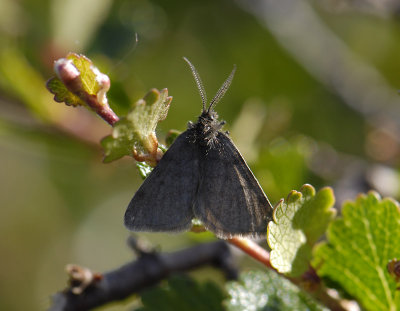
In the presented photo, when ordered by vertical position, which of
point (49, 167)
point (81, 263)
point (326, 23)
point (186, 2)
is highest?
point (326, 23)

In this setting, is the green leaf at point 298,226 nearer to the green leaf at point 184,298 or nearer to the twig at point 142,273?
the green leaf at point 184,298

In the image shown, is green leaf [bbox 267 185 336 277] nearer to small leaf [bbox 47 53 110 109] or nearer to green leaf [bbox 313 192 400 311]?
green leaf [bbox 313 192 400 311]

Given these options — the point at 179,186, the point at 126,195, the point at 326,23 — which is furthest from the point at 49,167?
the point at 179,186

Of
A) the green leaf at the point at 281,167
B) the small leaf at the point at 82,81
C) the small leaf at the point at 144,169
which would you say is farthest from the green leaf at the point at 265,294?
the green leaf at the point at 281,167

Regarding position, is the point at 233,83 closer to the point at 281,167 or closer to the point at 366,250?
the point at 281,167

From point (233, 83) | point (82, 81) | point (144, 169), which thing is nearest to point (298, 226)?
point (144, 169)

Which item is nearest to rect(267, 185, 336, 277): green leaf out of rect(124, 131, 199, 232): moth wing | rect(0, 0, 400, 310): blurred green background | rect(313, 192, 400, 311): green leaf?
rect(313, 192, 400, 311): green leaf

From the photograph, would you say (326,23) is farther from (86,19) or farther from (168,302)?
(168,302)

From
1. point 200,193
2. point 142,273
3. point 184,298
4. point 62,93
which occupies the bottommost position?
point 142,273

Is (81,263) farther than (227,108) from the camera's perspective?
Yes
